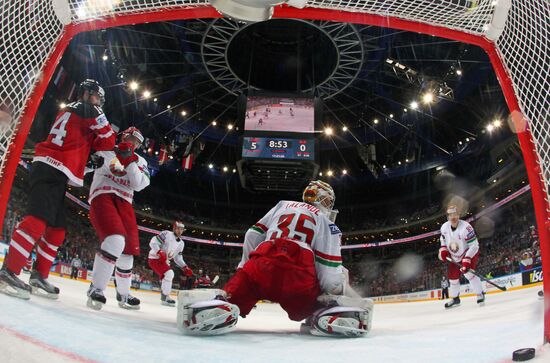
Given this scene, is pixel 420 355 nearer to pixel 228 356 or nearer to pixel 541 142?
pixel 228 356

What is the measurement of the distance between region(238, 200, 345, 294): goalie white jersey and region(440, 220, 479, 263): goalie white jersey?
4443mm

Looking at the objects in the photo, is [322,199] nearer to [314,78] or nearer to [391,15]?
[391,15]

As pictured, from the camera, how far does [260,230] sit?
2875mm

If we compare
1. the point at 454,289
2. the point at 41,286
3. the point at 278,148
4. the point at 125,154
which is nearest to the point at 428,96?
the point at 278,148

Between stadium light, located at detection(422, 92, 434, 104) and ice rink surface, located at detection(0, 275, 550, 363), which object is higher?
stadium light, located at detection(422, 92, 434, 104)

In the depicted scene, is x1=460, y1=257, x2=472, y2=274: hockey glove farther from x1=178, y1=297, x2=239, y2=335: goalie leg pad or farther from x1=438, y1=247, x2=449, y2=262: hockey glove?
x1=178, y1=297, x2=239, y2=335: goalie leg pad

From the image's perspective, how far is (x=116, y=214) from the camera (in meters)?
3.33

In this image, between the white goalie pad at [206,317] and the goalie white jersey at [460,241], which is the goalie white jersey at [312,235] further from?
the goalie white jersey at [460,241]

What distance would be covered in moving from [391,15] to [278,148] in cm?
890

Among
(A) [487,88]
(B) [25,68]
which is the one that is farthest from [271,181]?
(B) [25,68]

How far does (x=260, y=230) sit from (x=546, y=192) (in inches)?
68.7

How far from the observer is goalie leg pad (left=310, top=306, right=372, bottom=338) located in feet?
7.45

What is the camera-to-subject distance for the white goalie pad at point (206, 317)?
2.06 m

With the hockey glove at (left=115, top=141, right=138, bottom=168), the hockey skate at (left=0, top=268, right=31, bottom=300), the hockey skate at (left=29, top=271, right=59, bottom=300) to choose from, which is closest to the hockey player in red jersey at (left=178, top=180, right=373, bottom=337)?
the hockey skate at (left=0, top=268, right=31, bottom=300)
